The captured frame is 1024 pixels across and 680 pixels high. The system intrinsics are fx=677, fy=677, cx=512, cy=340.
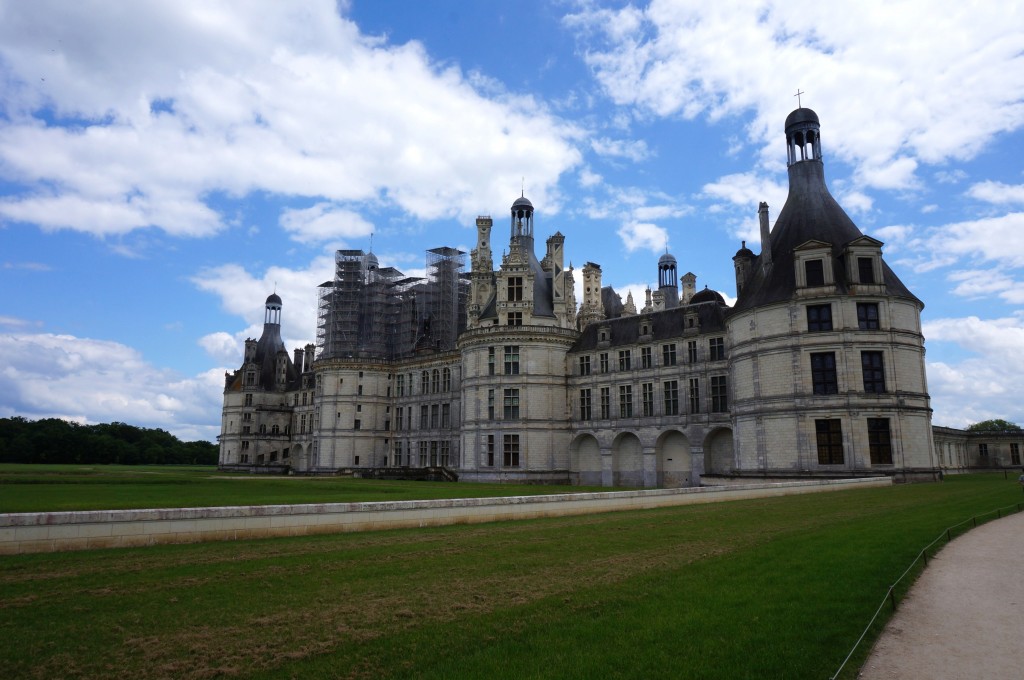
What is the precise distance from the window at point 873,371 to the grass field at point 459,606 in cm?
2640

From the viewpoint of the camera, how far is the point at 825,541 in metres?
14.3

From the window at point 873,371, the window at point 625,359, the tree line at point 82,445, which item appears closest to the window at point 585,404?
the window at point 625,359

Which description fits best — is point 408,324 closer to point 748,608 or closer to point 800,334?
point 800,334

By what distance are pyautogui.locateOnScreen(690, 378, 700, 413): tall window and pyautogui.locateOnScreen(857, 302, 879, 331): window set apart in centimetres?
1216

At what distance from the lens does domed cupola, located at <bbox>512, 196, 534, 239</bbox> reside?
208 feet

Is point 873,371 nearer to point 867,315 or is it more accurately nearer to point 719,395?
point 867,315

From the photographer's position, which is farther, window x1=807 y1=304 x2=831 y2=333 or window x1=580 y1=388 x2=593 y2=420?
window x1=580 y1=388 x2=593 y2=420

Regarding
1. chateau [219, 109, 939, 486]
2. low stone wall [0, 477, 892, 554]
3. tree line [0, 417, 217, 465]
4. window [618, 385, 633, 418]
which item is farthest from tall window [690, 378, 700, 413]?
tree line [0, 417, 217, 465]

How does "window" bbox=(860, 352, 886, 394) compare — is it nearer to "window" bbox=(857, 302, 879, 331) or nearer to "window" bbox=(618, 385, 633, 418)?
"window" bbox=(857, 302, 879, 331)

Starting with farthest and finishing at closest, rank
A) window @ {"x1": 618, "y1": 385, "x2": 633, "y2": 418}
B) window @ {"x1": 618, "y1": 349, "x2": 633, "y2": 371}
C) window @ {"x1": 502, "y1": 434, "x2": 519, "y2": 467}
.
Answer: window @ {"x1": 502, "y1": 434, "x2": 519, "y2": 467}, window @ {"x1": 618, "y1": 349, "x2": 633, "y2": 371}, window @ {"x1": 618, "y1": 385, "x2": 633, "y2": 418}

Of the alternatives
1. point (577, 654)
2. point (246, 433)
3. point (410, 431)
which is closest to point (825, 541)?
point (577, 654)

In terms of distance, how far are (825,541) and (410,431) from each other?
196ft

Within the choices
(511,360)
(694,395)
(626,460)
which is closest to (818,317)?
(694,395)

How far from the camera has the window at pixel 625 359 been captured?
177 ft
